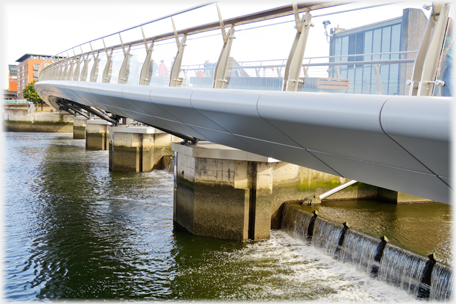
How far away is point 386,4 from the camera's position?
4508 mm

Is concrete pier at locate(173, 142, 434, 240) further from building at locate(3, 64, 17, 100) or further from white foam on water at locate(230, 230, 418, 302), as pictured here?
building at locate(3, 64, 17, 100)

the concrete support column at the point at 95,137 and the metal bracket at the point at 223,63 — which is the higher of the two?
the metal bracket at the point at 223,63

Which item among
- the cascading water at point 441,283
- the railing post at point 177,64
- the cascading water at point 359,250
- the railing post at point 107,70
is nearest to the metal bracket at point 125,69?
the railing post at point 107,70

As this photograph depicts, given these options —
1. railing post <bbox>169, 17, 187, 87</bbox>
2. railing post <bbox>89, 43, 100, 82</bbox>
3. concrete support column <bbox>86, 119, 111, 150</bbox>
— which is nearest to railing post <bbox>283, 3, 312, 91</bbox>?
railing post <bbox>169, 17, 187, 87</bbox>

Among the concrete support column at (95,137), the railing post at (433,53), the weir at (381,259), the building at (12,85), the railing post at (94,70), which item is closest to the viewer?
the railing post at (433,53)

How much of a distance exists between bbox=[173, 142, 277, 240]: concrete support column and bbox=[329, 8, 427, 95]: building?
6655 millimetres

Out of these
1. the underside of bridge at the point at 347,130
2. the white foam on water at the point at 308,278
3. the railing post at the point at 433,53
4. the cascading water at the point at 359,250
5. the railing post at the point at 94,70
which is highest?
the railing post at the point at 94,70

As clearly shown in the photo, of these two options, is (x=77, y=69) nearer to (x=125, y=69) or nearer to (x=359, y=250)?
(x=125, y=69)

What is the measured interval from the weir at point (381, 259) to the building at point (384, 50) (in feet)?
16.5

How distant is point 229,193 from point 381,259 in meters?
4.02

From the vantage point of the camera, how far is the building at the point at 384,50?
167 inches

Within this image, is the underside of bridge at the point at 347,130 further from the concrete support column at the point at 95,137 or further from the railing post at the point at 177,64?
the concrete support column at the point at 95,137

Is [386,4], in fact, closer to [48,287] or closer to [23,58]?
[48,287]

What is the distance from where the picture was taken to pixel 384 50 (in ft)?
14.3
